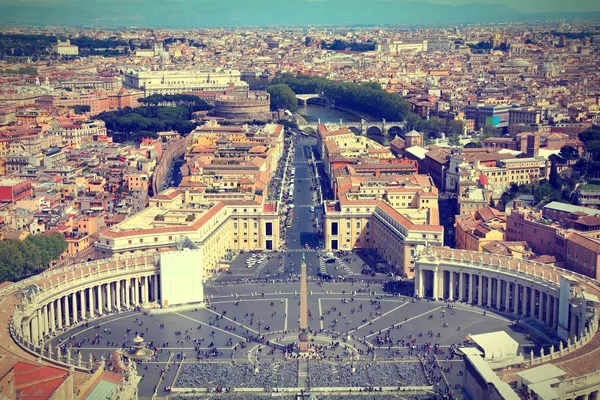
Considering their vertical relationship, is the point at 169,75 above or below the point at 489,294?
above

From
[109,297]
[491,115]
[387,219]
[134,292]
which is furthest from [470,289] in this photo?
[491,115]

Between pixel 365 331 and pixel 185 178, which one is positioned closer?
pixel 365 331

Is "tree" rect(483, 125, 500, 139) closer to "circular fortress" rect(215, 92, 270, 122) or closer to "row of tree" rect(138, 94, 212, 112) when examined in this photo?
"circular fortress" rect(215, 92, 270, 122)

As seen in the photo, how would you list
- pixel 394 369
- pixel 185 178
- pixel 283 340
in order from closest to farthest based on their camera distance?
pixel 394 369 → pixel 283 340 → pixel 185 178

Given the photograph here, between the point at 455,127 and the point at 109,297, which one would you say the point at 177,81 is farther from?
the point at 109,297

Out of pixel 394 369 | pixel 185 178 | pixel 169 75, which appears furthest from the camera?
pixel 169 75

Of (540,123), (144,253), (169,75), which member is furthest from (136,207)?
(169,75)

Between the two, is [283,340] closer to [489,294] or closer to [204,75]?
[489,294]

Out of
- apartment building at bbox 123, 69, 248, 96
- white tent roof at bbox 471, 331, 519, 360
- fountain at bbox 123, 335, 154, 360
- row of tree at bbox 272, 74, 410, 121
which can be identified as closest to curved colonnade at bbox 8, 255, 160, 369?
fountain at bbox 123, 335, 154, 360
